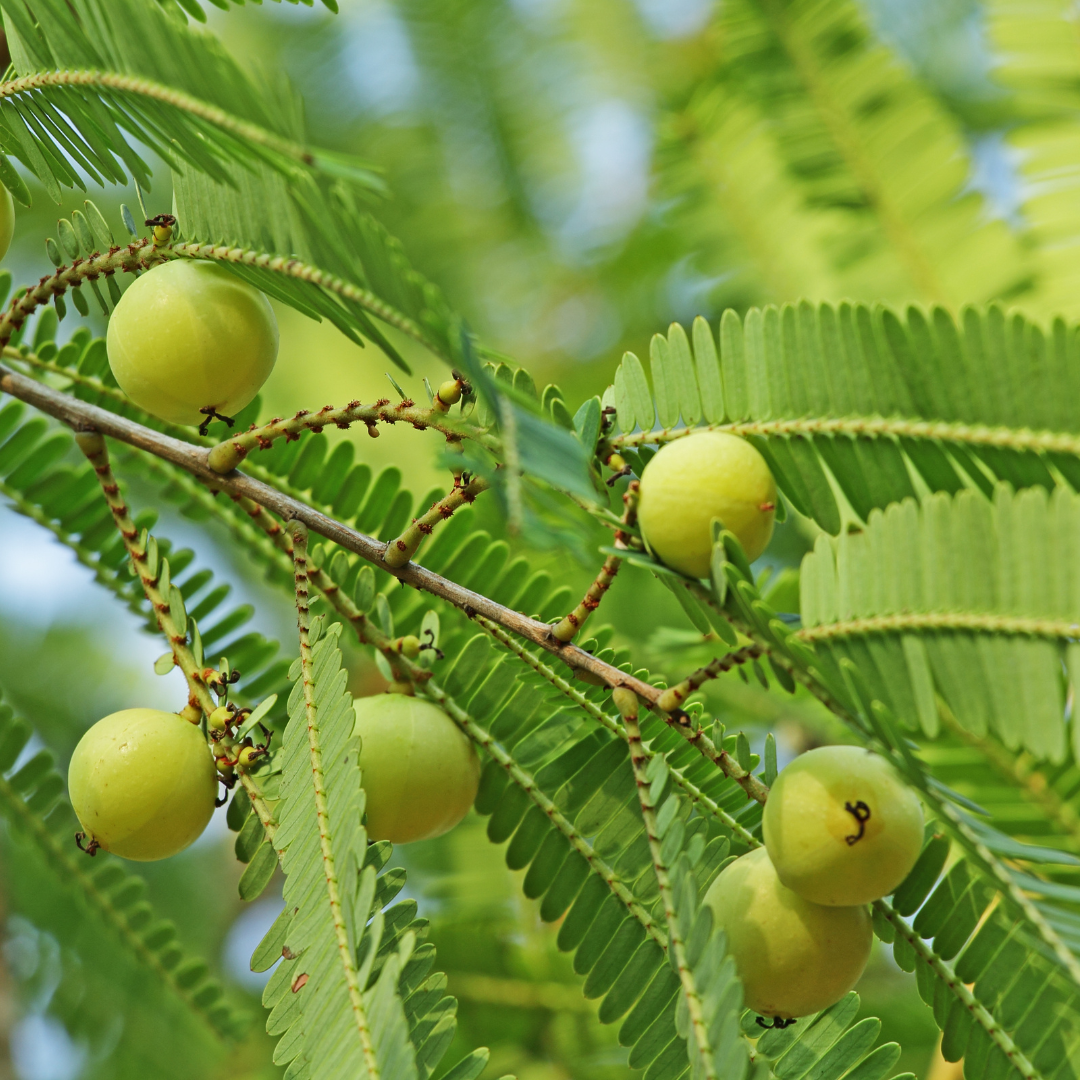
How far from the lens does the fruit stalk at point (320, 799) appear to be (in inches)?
26.2

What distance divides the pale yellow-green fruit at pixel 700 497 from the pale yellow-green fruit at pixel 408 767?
263mm

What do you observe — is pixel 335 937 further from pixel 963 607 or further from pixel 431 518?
pixel 963 607

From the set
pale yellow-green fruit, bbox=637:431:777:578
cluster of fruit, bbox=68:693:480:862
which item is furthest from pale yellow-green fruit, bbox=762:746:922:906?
cluster of fruit, bbox=68:693:480:862

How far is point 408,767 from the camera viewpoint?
854 millimetres

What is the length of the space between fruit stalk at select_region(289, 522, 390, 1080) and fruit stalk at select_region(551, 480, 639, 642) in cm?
19

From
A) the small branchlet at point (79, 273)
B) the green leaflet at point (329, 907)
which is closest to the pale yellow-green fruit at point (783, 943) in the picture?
the green leaflet at point (329, 907)

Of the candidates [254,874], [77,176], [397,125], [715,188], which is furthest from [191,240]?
[397,125]

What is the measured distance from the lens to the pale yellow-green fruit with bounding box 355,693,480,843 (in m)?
0.85

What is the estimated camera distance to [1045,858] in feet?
2.23

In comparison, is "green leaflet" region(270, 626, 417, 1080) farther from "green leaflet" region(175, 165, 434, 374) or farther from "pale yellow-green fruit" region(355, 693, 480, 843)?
"green leaflet" region(175, 165, 434, 374)

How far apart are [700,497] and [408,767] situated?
0.33m

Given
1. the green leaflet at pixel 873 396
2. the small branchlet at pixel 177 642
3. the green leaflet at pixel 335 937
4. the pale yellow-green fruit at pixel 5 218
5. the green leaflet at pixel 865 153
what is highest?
the green leaflet at pixel 865 153

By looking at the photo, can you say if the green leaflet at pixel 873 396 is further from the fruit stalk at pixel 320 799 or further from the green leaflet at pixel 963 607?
the fruit stalk at pixel 320 799

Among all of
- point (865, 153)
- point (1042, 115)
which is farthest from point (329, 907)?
point (1042, 115)
